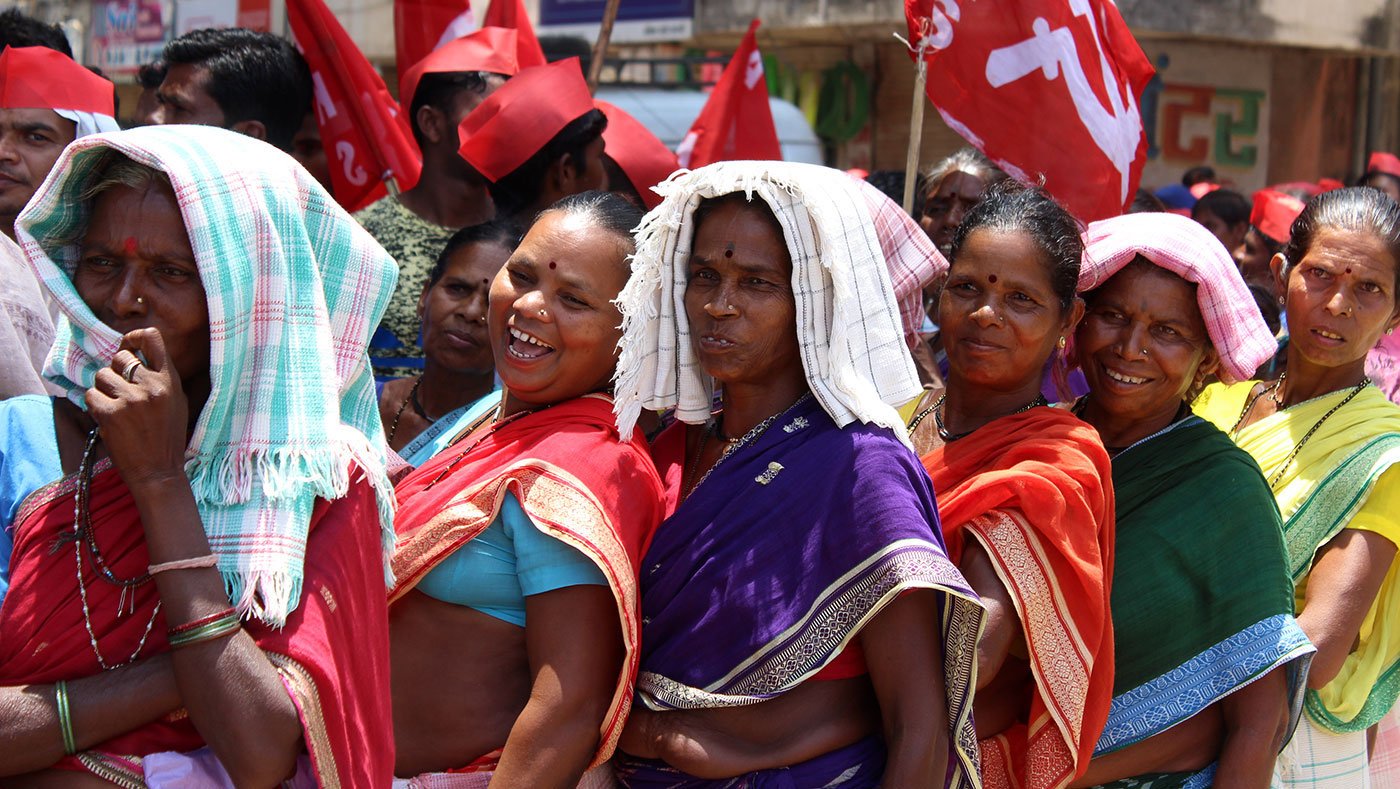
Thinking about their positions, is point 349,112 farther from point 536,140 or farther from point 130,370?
point 130,370

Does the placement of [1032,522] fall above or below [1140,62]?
below

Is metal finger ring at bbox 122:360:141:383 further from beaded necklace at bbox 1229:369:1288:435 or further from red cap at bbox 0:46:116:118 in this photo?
beaded necklace at bbox 1229:369:1288:435

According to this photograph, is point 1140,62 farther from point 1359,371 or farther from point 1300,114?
point 1300,114

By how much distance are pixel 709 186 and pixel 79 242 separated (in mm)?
1045

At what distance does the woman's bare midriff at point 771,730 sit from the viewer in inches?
92.6

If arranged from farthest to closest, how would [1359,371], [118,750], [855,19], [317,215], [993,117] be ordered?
1. [855,19]
2. [993,117]
3. [1359,371]
4. [317,215]
5. [118,750]

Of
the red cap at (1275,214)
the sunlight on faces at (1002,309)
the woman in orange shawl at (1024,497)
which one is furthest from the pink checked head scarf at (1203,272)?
the red cap at (1275,214)

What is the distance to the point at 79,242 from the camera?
2.00 meters

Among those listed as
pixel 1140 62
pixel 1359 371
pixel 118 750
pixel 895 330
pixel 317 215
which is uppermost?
pixel 1140 62

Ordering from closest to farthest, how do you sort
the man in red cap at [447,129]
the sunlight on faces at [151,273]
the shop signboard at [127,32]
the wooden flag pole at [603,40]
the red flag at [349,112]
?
the sunlight on faces at [151,273] < the man in red cap at [447,129] < the red flag at [349,112] < the wooden flag pole at [603,40] < the shop signboard at [127,32]

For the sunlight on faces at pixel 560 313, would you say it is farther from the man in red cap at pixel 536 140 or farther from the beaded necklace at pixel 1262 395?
the beaded necklace at pixel 1262 395

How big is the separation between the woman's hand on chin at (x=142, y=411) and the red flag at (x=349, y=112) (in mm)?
3356

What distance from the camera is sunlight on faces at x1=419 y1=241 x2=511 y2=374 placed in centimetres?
364

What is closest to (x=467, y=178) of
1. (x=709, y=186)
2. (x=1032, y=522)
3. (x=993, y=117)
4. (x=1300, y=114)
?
(x=993, y=117)
